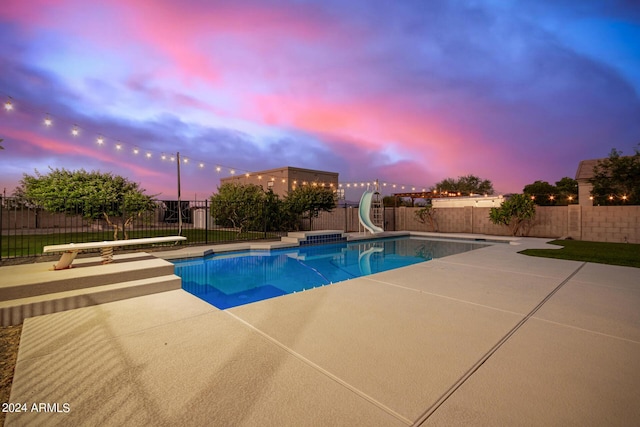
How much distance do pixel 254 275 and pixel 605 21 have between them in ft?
65.6

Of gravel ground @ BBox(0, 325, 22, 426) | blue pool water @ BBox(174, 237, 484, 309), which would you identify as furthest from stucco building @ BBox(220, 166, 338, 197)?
gravel ground @ BBox(0, 325, 22, 426)

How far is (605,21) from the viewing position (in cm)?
1332

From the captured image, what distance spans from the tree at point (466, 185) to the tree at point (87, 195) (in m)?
40.5

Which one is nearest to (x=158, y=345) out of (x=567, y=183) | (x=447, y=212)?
(x=447, y=212)

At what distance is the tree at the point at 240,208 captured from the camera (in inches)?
565

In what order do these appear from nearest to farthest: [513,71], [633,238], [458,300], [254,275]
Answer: [458,300], [254,275], [633,238], [513,71]

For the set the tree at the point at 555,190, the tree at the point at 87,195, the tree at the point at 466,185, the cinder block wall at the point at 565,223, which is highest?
the tree at the point at 466,185

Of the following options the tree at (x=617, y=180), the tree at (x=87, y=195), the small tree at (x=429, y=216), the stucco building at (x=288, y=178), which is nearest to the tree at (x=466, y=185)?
the stucco building at (x=288, y=178)

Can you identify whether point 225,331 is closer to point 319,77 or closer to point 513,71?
point 319,77

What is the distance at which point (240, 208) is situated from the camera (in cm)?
1474

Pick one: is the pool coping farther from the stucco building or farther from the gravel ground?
the stucco building

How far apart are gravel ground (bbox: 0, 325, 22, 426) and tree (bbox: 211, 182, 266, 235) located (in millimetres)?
10679

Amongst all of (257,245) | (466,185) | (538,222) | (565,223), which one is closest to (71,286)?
(257,245)

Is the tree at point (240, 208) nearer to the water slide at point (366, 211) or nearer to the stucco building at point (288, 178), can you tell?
the stucco building at point (288, 178)
